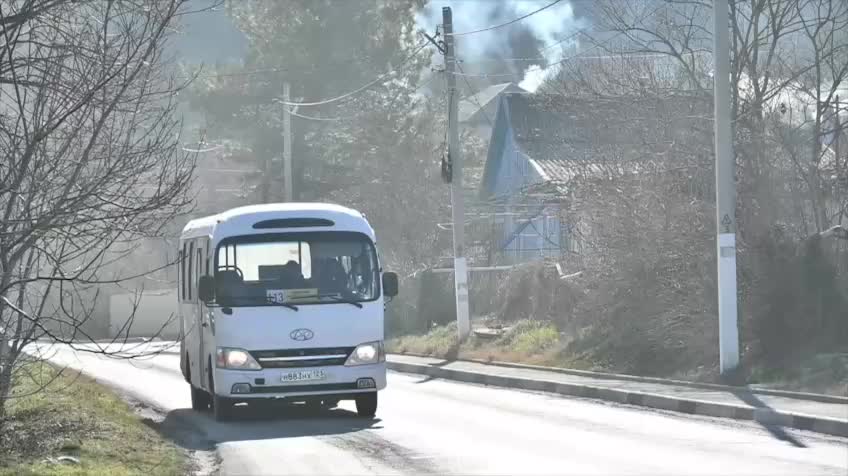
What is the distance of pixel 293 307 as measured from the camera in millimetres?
18109

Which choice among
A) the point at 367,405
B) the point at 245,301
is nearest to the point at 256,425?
the point at 367,405

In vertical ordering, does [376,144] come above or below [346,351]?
above

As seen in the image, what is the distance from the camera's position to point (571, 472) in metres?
12.4

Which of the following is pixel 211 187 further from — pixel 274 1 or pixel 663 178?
pixel 663 178

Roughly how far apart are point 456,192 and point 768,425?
17527mm

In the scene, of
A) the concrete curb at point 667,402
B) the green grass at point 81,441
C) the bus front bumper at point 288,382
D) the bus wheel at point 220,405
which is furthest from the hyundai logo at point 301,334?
the concrete curb at point 667,402

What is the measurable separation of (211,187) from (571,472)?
6337cm

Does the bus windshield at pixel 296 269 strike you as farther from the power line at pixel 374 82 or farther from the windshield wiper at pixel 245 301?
the power line at pixel 374 82

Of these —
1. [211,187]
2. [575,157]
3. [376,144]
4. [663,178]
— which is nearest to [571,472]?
[663,178]

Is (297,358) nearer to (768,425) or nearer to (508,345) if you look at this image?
(768,425)

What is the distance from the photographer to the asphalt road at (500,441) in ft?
42.4

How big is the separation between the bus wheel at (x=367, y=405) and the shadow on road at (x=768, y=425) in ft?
15.7

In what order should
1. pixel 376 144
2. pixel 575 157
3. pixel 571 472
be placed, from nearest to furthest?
pixel 571 472
pixel 575 157
pixel 376 144

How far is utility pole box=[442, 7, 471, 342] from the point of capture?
3297 cm
